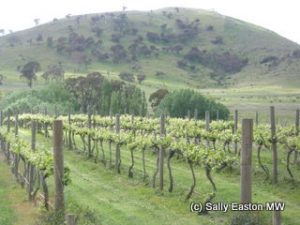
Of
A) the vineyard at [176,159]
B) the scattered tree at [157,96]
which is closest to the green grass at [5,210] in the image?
the vineyard at [176,159]

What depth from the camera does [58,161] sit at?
65.0 feet

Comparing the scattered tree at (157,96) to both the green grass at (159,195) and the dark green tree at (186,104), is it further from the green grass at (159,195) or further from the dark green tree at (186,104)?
the green grass at (159,195)

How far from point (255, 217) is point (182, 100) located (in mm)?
59315

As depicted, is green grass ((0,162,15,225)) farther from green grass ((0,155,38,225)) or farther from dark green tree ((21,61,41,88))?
dark green tree ((21,61,41,88))

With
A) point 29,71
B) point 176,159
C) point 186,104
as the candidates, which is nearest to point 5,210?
point 176,159

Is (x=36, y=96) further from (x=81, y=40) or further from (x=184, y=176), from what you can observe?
(x=81, y=40)

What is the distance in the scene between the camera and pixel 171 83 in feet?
557

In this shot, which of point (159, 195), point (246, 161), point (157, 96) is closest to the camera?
point (246, 161)

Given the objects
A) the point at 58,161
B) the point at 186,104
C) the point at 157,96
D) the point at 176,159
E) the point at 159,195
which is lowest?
the point at 159,195

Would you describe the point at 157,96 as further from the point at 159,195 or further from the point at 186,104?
the point at 159,195

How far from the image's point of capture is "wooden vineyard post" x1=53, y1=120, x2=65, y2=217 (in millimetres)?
19531

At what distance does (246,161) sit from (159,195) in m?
8.37

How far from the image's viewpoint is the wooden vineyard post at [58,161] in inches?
769

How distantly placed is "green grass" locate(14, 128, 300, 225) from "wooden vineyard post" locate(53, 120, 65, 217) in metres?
1.65
